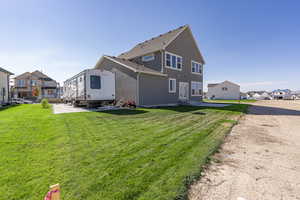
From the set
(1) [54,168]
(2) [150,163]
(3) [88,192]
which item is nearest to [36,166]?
(1) [54,168]

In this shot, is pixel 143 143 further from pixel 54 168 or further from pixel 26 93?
pixel 26 93

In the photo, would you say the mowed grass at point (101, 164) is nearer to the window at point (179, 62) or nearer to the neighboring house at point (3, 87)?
the window at point (179, 62)

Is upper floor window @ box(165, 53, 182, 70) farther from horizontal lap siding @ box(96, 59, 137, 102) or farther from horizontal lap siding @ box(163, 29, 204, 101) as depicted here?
horizontal lap siding @ box(96, 59, 137, 102)

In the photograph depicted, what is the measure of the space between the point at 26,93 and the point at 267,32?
5680cm

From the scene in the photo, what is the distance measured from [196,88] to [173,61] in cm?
649

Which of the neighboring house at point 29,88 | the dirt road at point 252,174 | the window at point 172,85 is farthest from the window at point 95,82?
the neighboring house at point 29,88

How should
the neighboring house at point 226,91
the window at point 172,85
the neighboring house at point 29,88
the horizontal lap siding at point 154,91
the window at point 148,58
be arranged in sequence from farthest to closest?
1. the neighboring house at point 226,91
2. the neighboring house at point 29,88
3. the window at point 172,85
4. the window at point 148,58
5. the horizontal lap siding at point 154,91

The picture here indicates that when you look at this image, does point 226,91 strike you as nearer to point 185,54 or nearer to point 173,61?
point 185,54

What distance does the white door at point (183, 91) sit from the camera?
55.7ft

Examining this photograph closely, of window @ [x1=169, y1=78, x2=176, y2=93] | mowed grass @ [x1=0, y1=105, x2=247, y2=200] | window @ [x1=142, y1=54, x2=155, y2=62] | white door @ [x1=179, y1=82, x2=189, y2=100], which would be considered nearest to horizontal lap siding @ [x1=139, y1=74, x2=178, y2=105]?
window @ [x1=169, y1=78, x2=176, y2=93]

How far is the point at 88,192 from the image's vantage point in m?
1.73

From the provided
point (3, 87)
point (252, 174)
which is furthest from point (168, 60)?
point (3, 87)

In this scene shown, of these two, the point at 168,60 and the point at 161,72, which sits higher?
the point at 168,60

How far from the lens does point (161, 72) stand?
14406mm
